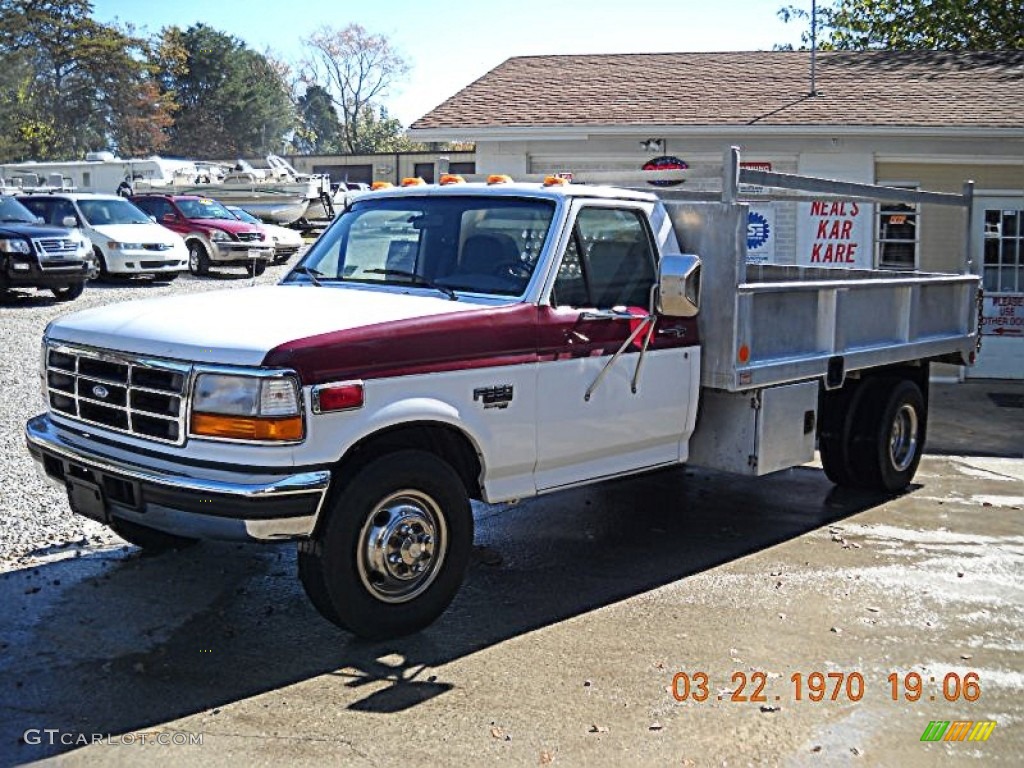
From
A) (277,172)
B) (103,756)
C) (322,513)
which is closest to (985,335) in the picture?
(322,513)

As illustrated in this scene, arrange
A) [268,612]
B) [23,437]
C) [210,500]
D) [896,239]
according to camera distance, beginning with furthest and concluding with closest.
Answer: [896,239] → [23,437] → [268,612] → [210,500]

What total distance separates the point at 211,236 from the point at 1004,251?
15.5 m

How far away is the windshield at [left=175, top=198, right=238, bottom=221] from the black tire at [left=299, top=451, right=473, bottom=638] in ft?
68.3

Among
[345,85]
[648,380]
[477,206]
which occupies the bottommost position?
[648,380]

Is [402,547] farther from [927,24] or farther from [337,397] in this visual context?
[927,24]

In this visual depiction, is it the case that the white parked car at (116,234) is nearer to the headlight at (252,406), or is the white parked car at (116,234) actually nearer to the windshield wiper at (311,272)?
the windshield wiper at (311,272)

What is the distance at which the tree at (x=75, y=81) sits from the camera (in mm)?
62281

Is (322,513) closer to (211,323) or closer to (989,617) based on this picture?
(211,323)

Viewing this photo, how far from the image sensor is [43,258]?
18172mm

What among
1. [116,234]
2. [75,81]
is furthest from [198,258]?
[75,81]

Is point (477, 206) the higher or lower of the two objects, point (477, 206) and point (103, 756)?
the higher

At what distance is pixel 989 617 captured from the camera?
19.5 feet

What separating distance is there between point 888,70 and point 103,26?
192 ft
